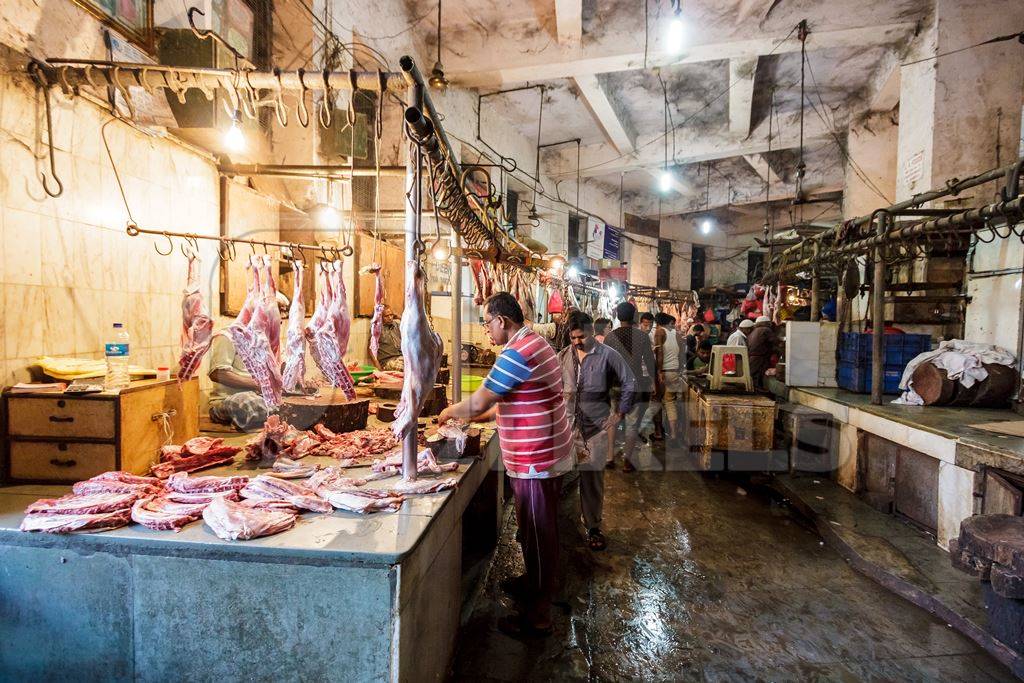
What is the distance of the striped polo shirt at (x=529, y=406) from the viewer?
315 centimetres

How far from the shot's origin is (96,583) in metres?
2.18

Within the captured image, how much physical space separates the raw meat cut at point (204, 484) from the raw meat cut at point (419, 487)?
34.6 inches

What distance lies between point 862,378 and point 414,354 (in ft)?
24.5

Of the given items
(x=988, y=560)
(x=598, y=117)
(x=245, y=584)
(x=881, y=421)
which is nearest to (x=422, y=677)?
(x=245, y=584)

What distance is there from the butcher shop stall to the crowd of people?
0.43 metres

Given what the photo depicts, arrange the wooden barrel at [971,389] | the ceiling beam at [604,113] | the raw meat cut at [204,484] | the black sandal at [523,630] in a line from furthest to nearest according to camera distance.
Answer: the ceiling beam at [604,113] → the wooden barrel at [971,389] → the black sandal at [523,630] → the raw meat cut at [204,484]

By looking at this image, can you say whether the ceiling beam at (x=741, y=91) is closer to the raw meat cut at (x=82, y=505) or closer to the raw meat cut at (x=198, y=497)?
the raw meat cut at (x=198, y=497)

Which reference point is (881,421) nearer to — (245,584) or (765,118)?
(245,584)

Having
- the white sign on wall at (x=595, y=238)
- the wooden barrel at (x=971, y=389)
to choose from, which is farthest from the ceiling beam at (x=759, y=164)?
the wooden barrel at (x=971, y=389)

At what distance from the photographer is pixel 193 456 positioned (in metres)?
3.20

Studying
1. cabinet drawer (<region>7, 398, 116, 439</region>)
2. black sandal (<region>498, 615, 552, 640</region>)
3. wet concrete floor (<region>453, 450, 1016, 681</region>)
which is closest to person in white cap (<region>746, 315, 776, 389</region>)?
wet concrete floor (<region>453, 450, 1016, 681</region>)

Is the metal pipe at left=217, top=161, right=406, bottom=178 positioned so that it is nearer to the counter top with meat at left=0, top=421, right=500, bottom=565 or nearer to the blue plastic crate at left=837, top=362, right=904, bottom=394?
the counter top with meat at left=0, top=421, right=500, bottom=565

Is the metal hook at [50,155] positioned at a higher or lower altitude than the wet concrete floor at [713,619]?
higher

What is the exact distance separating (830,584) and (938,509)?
155cm
